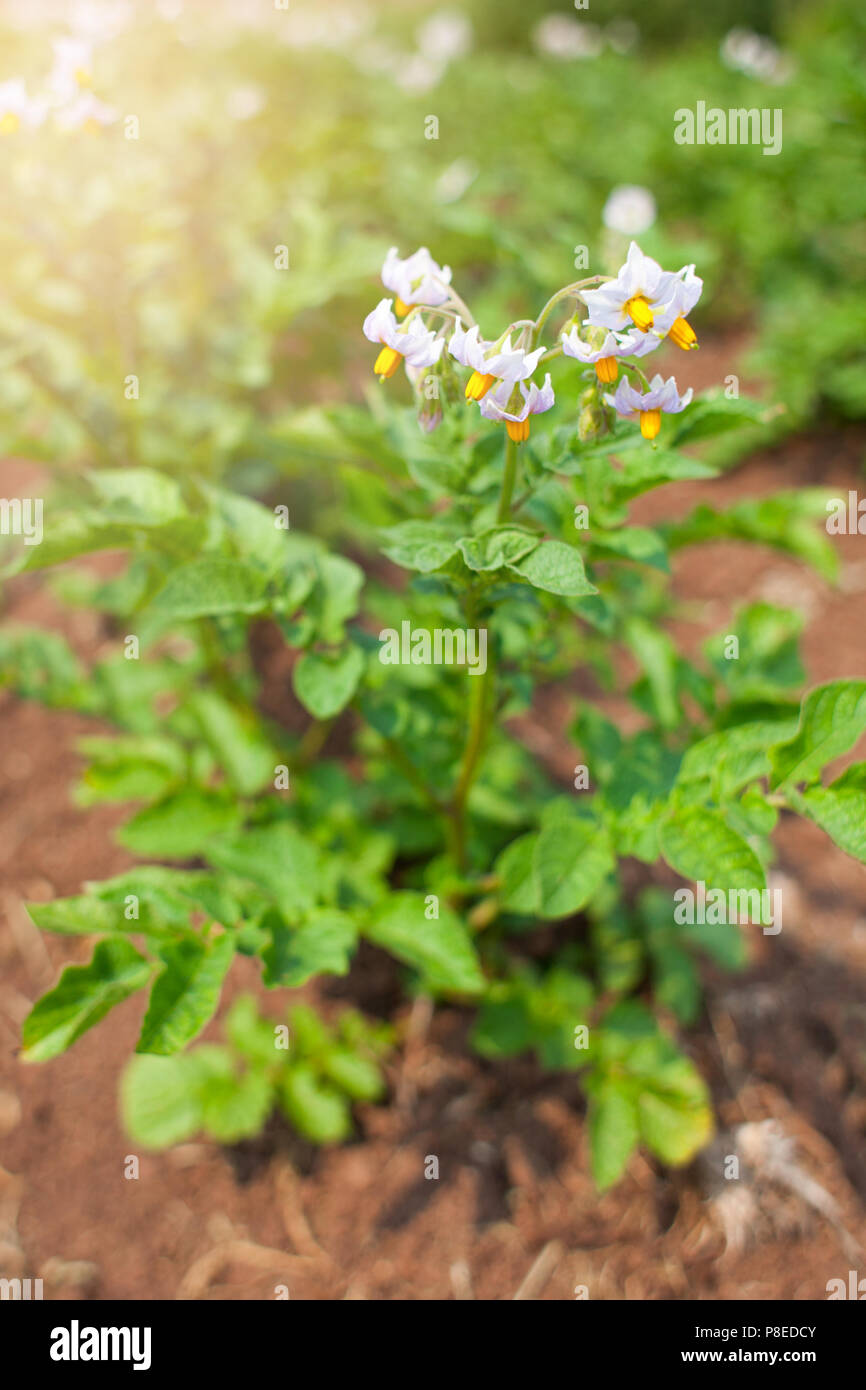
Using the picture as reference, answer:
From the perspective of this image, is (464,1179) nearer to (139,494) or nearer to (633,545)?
(633,545)

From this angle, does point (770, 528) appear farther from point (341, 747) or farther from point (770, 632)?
point (341, 747)

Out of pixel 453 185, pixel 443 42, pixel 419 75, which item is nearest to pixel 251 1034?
pixel 453 185

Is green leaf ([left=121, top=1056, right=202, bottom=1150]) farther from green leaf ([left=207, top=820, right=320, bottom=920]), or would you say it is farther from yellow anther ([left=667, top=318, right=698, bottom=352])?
yellow anther ([left=667, top=318, right=698, bottom=352])

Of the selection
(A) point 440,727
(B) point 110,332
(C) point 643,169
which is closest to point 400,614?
(A) point 440,727

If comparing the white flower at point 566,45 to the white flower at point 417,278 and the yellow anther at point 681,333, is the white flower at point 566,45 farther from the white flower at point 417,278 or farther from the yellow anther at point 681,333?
the yellow anther at point 681,333

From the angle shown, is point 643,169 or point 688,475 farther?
point 643,169
